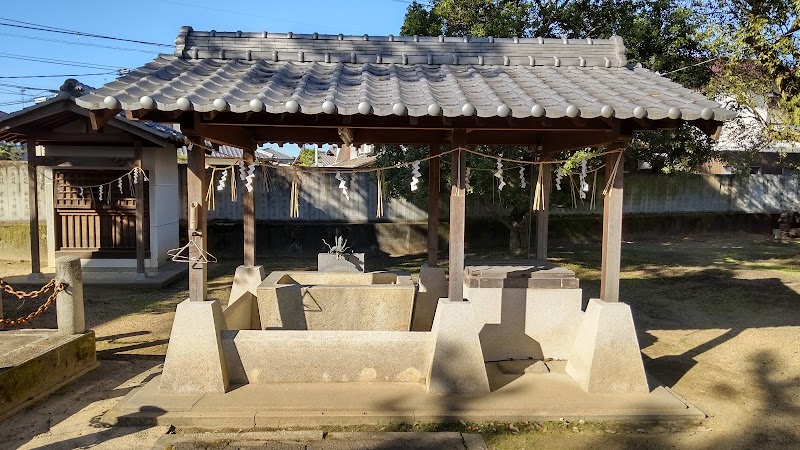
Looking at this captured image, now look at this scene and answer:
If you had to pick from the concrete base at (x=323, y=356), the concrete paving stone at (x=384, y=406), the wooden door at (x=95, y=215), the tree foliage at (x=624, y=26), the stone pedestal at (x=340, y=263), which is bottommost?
the concrete paving stone at (x=384, y=406)

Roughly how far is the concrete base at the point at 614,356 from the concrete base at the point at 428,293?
9.04 ft

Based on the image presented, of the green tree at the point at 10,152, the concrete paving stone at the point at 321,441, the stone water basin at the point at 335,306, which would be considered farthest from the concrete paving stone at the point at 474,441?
the green tree at the point at 10,152

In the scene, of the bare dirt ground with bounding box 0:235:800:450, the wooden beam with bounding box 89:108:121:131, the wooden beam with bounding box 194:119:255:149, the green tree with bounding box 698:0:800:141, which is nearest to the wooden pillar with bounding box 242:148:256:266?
the wooden beam with bounding box 194:119:255:149

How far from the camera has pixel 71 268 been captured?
6.62 metres

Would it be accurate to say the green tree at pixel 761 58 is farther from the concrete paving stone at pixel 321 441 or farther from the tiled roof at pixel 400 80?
the concrete paving stone at pixel 321 441

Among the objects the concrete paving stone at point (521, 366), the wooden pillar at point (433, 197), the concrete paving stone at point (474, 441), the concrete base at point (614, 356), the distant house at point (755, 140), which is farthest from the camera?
the distant house at point (755, 140)

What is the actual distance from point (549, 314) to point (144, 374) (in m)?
4.99

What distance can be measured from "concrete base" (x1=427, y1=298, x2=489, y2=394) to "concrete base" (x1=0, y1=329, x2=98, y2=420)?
4252 millimetres

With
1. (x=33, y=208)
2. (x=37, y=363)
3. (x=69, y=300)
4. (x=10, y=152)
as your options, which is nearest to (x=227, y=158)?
(x=69, y=300)

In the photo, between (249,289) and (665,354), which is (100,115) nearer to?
(249,289)

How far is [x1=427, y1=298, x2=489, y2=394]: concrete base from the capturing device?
5.29 meters

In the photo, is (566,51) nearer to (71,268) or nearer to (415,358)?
(415,358)

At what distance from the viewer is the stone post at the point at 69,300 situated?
648cm

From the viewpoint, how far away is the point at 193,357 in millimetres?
5223
